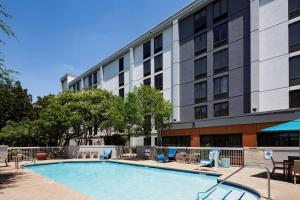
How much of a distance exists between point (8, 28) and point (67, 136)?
1971 cm

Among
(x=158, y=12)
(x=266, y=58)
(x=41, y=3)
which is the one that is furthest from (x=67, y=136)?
(x=266, y=58)

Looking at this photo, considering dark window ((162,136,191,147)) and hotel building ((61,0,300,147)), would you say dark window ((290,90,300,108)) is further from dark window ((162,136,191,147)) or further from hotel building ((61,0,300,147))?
dark window ((162,136,191,147))

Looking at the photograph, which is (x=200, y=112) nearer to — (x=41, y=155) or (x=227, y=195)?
(x=41, y=155)

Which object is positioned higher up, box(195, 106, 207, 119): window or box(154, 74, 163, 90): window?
box(154, 74, 163, 90): window

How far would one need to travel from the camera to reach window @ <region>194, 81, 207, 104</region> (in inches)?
1202

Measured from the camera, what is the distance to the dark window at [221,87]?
91.9 ft

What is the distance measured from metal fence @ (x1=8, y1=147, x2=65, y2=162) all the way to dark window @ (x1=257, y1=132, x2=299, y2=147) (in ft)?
57.1

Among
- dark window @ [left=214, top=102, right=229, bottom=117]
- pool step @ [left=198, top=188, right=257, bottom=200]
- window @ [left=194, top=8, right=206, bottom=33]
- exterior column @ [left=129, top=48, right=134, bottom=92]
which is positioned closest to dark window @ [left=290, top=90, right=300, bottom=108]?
dark window @ [left=214, top=102, right=229, bottom=117]

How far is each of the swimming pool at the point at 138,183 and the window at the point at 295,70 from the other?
480 inches

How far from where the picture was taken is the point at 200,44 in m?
31.4

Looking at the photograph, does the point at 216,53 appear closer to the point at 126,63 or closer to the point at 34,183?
the point at 126,63

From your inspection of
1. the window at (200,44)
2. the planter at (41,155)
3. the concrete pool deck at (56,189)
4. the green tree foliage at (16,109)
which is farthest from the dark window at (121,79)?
the concrete pool deck at (56,189)

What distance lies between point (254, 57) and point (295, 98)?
501cm

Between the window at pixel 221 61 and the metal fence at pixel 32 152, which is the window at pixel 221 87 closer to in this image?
the window at pixel 221 61
